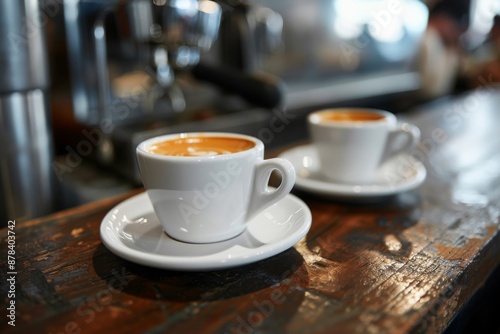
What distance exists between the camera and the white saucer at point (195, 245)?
0.40 metres

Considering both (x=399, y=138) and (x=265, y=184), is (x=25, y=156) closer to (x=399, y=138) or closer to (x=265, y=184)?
(x=265, y=184)

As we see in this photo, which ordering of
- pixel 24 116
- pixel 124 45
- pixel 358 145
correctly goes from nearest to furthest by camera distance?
pixel 358 145
pixel 24 116
pixel 124 45

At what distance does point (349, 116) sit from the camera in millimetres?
740

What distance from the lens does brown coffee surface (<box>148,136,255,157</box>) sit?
Result: 0.49 metres

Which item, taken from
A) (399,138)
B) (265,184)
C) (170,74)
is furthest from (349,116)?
(170,74)

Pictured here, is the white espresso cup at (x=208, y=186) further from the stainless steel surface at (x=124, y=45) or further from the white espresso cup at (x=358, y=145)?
the stainless steel surface at (x=124, y=45)

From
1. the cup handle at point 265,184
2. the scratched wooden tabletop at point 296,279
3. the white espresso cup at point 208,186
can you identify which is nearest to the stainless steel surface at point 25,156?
the scratched wooden tabletop at point 296,279

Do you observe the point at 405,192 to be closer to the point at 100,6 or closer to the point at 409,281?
the point at 409,281

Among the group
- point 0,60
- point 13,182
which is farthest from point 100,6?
point 13,182

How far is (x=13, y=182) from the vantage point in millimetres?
756

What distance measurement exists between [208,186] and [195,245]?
0.22ft

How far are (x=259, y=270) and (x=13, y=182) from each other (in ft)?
1.72

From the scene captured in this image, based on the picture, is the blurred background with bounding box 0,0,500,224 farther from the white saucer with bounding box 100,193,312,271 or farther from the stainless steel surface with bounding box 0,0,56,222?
the white saucer with bounding box 100,193,312,271

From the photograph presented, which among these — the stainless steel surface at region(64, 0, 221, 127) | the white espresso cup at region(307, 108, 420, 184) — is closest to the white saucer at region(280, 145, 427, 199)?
the white espresso cup at region(307, 108, 420, 184)
